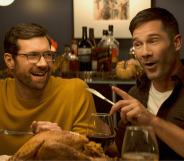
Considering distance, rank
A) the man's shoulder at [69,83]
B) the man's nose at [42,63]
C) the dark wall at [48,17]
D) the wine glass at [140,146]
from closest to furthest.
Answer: the wine glass at [140,146]
the man's nose at [42,63]
the man's shoulder at [69,83]
the dark wall at [48,17]

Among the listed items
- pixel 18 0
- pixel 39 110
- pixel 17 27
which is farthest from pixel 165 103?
pixel 18 0

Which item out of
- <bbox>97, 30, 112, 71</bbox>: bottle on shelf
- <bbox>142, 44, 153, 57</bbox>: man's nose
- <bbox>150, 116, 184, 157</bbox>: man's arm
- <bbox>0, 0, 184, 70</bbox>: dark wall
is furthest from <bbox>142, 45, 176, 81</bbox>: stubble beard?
<bbox>0, 0, 184, 70</bbox>: dark wall

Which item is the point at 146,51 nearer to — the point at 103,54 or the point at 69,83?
the point at 69,83

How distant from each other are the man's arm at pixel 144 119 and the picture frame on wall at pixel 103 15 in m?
1.71

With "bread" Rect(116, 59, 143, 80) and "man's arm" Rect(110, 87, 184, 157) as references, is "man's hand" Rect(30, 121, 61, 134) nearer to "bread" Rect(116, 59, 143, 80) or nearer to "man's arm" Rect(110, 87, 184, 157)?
"man's arm" Rect(110, 87, 184, 157)

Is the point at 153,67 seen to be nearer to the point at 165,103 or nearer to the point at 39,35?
the point at 165,103

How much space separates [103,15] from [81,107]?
1.40 m

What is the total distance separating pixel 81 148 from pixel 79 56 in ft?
4.77

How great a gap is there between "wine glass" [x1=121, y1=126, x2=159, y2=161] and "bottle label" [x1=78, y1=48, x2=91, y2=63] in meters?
1.49

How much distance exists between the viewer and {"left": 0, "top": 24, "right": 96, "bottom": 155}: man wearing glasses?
1.31 metres

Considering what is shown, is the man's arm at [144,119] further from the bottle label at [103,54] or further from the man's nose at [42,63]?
the bottle label at [103,54]

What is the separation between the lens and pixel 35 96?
137 cm

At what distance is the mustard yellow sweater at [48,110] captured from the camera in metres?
1.31

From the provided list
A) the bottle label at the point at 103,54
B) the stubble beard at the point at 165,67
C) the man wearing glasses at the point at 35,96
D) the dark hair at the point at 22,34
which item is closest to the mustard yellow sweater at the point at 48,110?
the man wearing glasses at the point at 35,96
